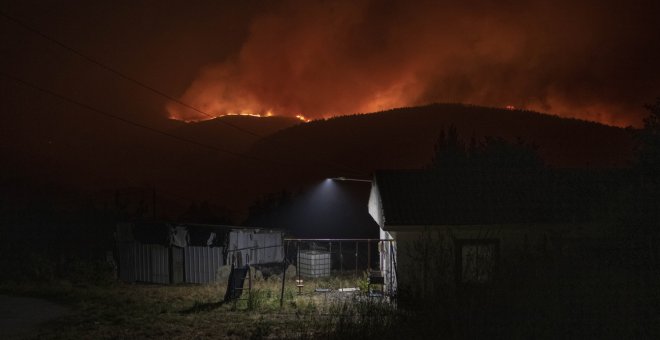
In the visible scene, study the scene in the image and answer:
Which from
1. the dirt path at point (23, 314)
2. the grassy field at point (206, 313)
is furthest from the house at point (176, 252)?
the dirt path at point (23, 314)

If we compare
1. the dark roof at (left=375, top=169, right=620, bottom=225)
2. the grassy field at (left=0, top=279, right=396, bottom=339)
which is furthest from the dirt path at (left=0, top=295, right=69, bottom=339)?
the dark roof at (left=375, top=169, right=620, bottom=225)

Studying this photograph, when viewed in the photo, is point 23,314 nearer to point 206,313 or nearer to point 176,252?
point 206,313

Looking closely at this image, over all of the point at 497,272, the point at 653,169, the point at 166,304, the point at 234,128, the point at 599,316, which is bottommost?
the point at 166,304

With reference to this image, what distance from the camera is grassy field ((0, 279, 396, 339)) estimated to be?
856 centimetres

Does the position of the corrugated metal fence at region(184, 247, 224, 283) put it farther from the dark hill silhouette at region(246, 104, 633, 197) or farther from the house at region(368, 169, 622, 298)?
the dark hill silhouette at region(246, 104, 633, 197)

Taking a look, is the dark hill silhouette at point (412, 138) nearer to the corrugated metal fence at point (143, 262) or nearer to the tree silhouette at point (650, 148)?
the corrugated metal fence at point (143, 262)

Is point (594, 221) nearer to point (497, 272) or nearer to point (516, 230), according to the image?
point (516, 230)

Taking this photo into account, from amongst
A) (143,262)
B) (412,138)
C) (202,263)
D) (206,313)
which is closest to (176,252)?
(202,263)

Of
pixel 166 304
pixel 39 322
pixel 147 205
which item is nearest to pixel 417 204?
pixel 166 304

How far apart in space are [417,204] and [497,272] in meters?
8.89

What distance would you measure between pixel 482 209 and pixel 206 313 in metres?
8.59

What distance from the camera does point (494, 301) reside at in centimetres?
729

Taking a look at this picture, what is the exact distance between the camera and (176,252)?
21.4 metres

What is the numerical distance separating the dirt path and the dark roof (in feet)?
31.1
